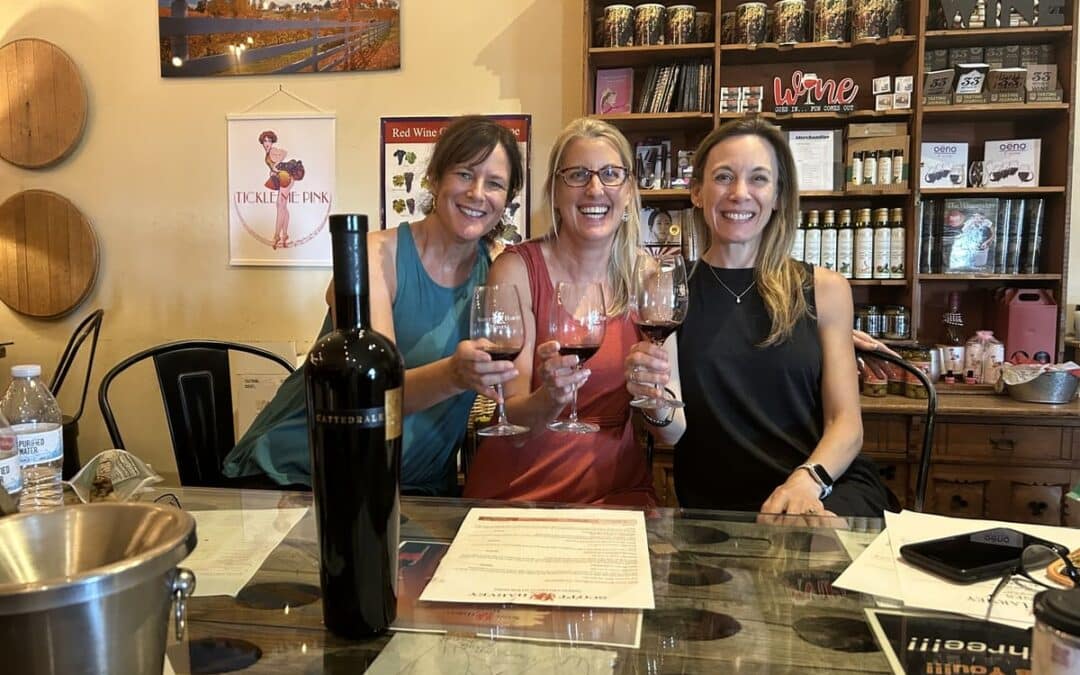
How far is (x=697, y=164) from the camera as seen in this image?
6.32 ft

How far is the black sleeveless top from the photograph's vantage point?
174cm

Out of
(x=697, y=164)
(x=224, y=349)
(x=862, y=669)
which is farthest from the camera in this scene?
(x=224, y=349)

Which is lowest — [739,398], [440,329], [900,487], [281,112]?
[900,487]

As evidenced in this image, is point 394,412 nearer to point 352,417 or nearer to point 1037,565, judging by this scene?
point 352,417

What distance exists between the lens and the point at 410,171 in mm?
3379

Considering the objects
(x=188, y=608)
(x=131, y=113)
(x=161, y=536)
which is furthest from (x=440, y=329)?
(x=131, y=113)

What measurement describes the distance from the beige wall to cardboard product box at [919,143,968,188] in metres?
1.40

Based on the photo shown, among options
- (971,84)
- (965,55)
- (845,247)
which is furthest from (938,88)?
(845,247)

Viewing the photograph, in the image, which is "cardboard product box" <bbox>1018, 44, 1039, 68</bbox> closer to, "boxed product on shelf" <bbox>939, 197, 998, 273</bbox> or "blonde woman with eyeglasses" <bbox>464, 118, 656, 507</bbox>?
"boxed product on shelf" <bbox>939, 197, 998, 273</bbox>

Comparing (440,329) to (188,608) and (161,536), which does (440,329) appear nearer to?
(188,608)

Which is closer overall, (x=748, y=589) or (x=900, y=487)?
(x=748, y=589)

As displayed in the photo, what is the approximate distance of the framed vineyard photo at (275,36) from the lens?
3330mm

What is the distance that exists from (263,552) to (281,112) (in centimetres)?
278

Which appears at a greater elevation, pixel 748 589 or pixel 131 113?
pixel 131 113
